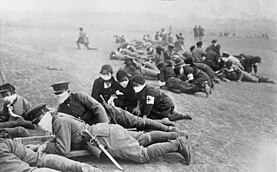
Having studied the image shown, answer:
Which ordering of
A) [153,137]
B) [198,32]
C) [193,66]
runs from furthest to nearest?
[198,32] → [193,66] → [153,137]

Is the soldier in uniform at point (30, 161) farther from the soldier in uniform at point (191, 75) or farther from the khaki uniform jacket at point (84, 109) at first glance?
the soldier in uniform at point (191, 75)

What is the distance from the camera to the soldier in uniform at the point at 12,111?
2.98 metres

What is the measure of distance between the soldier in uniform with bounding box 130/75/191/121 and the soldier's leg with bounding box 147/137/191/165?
2.60 feet

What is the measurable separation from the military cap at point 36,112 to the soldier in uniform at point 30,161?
381 millimetres

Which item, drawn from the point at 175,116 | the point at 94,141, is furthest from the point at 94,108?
the point at 175,116

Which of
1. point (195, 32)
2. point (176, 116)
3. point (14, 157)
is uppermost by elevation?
point (195, 32)

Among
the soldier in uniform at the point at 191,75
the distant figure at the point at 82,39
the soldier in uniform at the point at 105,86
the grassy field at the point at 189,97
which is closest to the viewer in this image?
the grassy field at the point at 189,97

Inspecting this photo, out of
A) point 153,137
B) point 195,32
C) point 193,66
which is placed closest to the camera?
point 153,137

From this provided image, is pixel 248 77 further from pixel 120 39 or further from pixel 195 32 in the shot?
pixel 120 39

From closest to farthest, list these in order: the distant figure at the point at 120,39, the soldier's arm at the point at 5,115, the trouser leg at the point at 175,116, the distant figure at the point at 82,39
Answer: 1. the soldier's arm at the point at 5,115
2. the trouser leg at the point at 175,116
3. the distant figure at the point at 82,39
4. the distant figure at the point at 120,39

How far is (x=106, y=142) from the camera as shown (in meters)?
2.49

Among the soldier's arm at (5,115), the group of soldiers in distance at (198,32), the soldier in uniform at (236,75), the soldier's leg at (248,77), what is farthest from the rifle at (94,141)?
the group of soldiers in distance at (198,32)

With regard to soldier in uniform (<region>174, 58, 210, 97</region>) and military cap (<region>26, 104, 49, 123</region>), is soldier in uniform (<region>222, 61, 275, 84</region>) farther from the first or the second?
military cap (<region>26, 104, 49, 123</region>)

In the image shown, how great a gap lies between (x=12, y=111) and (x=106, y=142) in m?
1.14
